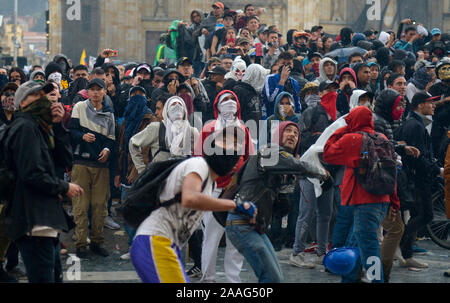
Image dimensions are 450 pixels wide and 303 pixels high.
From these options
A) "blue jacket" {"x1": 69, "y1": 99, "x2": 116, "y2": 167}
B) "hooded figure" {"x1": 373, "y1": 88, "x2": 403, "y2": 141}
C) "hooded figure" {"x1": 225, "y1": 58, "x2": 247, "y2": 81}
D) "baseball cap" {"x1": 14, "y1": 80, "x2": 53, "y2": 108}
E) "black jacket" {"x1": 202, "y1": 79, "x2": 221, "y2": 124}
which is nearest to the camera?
"baseball cap" {"x1": 14, "y1": 80, "x2": 53, "y2": 108}

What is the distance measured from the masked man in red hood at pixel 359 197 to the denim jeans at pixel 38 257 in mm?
2883

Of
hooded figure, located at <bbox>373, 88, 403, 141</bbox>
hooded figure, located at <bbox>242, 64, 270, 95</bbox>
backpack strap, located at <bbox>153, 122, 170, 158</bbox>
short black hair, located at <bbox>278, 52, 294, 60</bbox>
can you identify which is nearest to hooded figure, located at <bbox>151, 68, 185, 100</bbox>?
hooded figure, located at <bbox>242, 64, 270, 95</bbox>

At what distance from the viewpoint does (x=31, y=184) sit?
5746 millimetres

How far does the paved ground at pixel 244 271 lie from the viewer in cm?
850

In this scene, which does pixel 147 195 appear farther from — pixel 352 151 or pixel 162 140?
pixel 162 140

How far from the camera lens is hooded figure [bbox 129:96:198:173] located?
893 centimetres

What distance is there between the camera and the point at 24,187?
5.88m

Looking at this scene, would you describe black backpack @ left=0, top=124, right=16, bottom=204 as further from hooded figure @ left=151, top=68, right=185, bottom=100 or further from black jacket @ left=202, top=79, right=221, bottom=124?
black jacket @ left=202, top=79, right=221, bottom=124

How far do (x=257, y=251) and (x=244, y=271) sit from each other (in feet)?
9.23

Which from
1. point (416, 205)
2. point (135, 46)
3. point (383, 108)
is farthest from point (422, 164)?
point (135, 46)

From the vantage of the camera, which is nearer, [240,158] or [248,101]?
[240,158]

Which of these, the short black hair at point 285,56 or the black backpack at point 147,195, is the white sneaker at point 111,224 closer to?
the short black hair at point 285,56

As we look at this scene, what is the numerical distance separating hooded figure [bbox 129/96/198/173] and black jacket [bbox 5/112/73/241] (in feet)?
9.81

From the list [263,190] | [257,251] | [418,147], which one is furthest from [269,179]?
[418,147]
